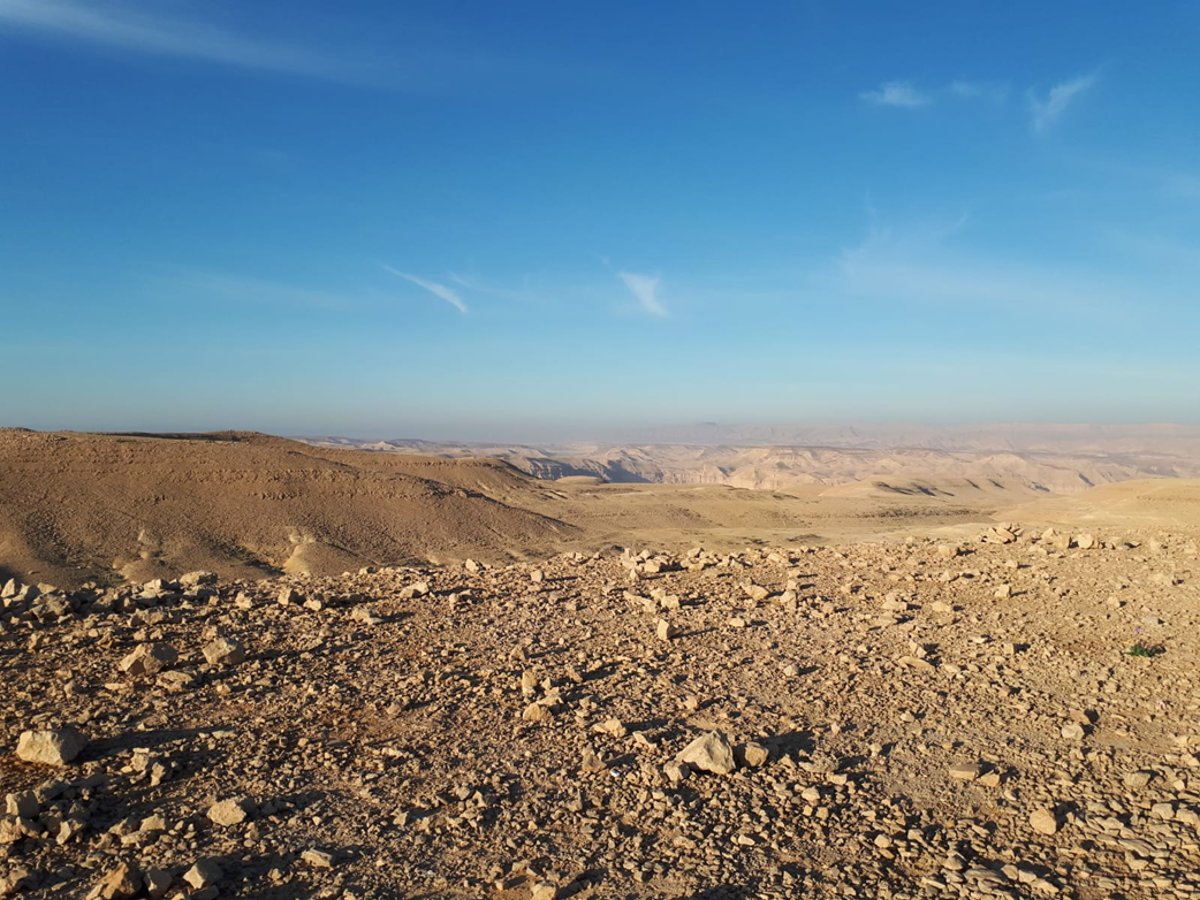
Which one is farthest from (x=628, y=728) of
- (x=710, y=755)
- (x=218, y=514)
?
(x=218, y=514)

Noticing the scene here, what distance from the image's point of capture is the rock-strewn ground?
3402mm

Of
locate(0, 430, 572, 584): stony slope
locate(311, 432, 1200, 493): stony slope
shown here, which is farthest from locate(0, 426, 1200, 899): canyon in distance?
locate(311, 432, 1200, 493): stony slope

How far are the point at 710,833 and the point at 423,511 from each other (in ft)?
97.9

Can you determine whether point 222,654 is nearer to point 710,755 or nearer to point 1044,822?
point 710,755

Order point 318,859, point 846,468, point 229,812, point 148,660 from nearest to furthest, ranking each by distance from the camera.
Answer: point 318,859 → point 229,812 → point 148,660 → point 846,468

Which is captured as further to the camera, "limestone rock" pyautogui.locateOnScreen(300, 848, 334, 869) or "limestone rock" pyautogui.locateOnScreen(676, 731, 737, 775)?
"limestone rock" pyautogui.locateOnScreen(676, 731, 737, 775)

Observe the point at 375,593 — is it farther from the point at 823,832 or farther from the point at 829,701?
the point at 823,832

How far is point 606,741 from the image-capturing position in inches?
180

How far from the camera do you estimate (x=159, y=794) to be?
3.90 m

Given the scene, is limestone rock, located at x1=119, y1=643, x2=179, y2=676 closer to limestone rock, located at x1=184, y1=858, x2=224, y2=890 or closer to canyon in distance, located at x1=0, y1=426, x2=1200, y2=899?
canyon in distance, located at x1=0, y1=426, x2=1200, y2=899

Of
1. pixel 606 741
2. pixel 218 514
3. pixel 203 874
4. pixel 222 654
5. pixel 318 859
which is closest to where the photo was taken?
pixel 203 874

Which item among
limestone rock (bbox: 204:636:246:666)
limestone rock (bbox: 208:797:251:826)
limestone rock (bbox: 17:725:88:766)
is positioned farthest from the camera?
limestone rock (bbox: 204:636:246:666)

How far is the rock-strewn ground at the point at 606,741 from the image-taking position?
340 centimetres

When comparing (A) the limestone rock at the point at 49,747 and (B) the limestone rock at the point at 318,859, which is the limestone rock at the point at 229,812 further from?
(A) the limestone rock at the point at 49,747
